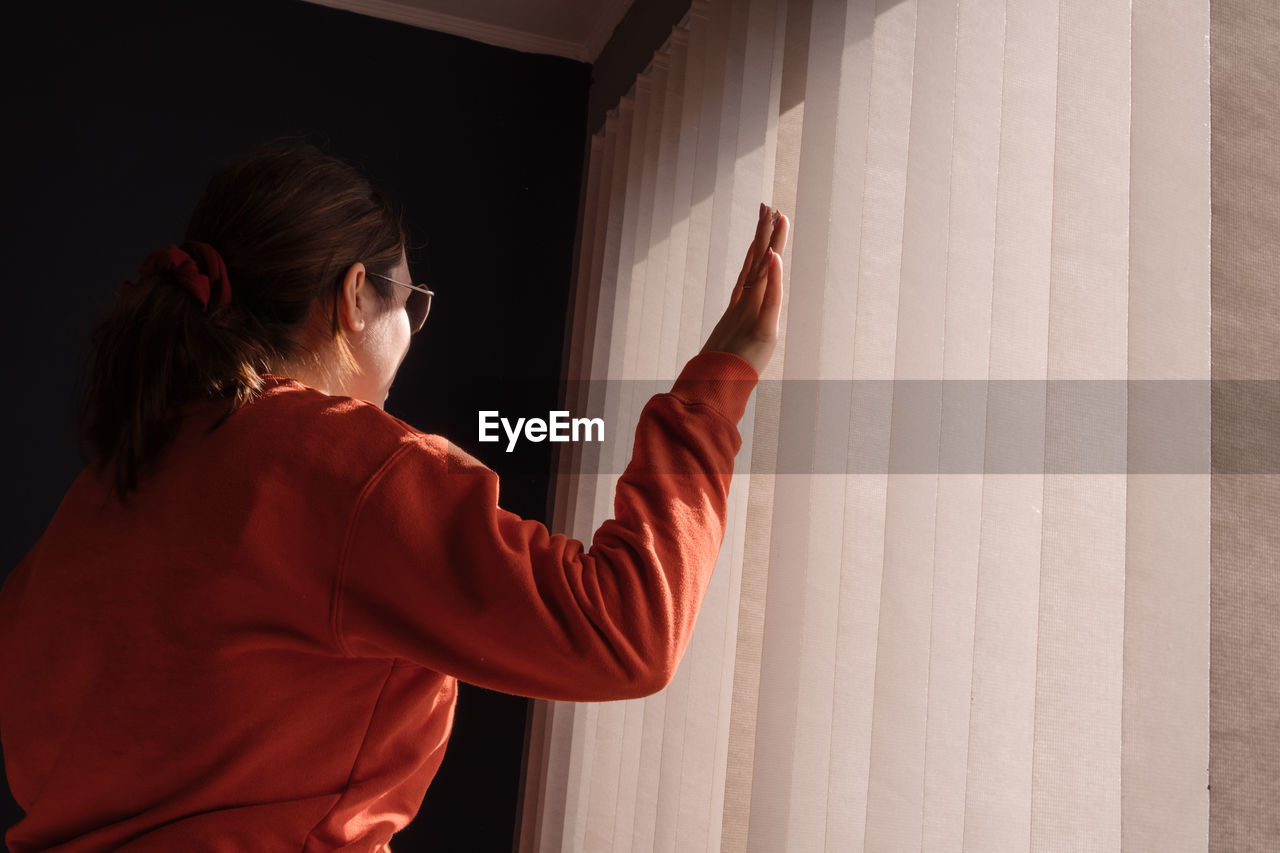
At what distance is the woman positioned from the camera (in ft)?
2.42

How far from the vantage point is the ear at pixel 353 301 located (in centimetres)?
99

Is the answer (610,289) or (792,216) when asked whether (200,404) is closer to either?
(792,216)

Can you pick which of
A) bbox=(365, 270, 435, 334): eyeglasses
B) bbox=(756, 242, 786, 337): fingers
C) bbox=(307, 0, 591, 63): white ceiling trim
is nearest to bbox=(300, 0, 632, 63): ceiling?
bbox=(307, 0, 591, 63): white ceiling trim

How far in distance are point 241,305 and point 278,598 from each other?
1.08 feet

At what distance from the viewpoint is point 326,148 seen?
2779 millimetres

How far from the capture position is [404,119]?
289 cm

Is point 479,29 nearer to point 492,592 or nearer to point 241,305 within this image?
point 241,305

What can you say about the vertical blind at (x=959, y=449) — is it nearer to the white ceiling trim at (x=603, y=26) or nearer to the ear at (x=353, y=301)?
the ear at (x=353, y=301)

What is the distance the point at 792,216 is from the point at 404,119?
1.85 metres

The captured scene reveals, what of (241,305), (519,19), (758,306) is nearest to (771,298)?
(758,306)

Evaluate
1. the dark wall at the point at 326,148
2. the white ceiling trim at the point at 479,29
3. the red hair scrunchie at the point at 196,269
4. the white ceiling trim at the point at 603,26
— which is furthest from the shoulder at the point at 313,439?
the white ceiling trim at the point at 479,29

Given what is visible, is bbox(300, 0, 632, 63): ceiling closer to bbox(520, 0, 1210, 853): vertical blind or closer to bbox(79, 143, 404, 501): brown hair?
bbox(520, 0, 1210, 853): vertical blind

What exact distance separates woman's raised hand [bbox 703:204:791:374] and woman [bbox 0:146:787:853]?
6 centimetres

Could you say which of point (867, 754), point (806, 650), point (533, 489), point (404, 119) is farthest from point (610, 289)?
point (867, 754)
